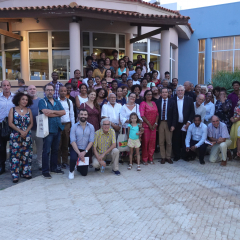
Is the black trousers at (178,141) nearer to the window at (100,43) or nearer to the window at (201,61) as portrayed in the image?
the window at (100,43)

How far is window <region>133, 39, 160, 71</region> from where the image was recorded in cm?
1241

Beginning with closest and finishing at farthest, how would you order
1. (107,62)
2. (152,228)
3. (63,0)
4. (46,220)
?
(152,228), (46,220), (107,62), (63,0)

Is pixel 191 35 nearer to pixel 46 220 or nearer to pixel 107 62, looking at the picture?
pixel 107 62

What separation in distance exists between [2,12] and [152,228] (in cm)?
901

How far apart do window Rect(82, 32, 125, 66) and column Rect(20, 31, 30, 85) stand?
7.91 feet

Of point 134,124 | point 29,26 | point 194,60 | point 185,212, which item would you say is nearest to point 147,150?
point 134,124

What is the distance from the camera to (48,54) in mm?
10930

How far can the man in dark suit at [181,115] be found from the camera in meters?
6.49

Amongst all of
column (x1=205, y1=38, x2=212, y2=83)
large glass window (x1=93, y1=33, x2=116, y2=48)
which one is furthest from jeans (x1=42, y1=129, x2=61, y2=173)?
column (x1=205, y1=38, x2=212, y2=83)

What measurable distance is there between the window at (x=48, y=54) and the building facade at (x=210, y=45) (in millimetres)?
9211

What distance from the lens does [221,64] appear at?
1698 centimetres

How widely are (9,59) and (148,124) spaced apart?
812cm

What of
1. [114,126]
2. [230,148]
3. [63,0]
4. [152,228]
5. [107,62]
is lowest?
[152,228]

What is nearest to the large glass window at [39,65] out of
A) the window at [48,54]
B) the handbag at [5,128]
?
the window at [48,54]
